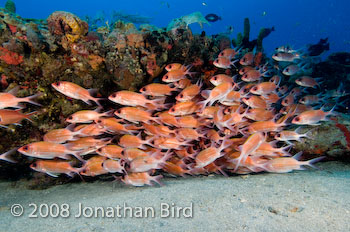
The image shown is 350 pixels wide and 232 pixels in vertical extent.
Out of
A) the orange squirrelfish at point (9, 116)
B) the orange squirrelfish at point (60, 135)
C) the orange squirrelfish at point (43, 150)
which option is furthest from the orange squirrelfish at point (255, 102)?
the orange squirrelfish at point (9, 116)

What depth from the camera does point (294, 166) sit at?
3598 mm

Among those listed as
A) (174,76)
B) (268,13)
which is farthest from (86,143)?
(268,13)

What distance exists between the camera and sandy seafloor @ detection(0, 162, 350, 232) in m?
2.39

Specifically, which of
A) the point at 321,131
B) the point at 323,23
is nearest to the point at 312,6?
the point at 323,23

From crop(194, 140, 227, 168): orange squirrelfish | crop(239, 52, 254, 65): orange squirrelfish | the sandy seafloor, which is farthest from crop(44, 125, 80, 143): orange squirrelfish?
crop(239, 52, 254, 65): orange squirrelfish

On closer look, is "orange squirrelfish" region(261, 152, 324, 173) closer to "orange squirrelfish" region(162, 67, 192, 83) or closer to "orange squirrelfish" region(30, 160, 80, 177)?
"orange squirrelfish" region(162, 67, 192, 83)

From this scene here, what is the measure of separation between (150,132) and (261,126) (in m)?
2.27

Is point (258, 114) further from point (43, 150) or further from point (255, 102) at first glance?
point (43, 150)

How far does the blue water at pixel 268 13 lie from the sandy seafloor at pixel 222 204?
93.9 metres

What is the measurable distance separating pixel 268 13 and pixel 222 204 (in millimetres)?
150201

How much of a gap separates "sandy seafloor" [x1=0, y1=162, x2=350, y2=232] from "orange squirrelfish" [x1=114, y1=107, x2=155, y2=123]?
1.31 m

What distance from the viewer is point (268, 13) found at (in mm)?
126562

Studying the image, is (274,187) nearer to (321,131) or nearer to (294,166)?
(294,166)

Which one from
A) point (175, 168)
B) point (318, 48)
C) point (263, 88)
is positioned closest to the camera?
point (175, 168)
